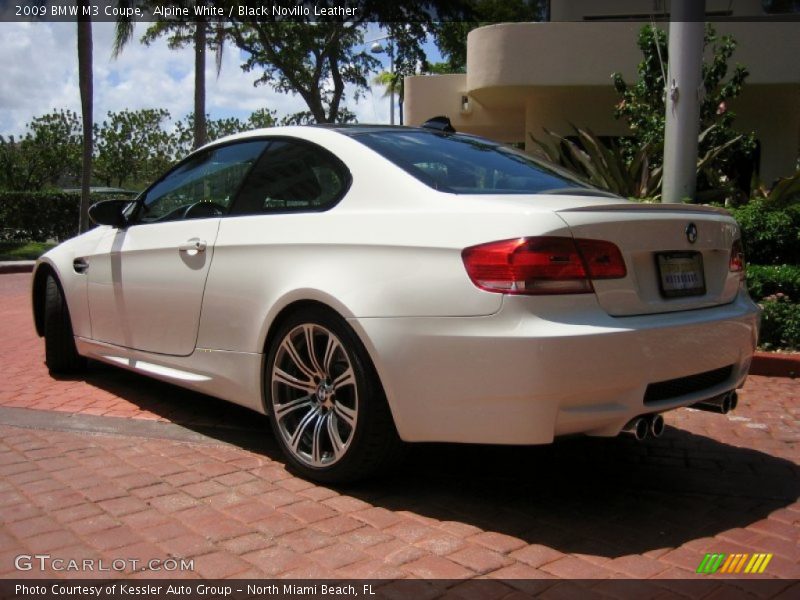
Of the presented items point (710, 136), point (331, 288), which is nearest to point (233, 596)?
point (331, 288)

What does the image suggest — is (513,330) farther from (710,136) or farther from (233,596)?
(710,136)

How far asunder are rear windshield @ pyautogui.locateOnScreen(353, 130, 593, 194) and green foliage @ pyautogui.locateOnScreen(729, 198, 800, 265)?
3.64 meters

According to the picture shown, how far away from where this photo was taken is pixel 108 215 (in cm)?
481

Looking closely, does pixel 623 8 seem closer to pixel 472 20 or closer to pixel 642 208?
pixel 472 20

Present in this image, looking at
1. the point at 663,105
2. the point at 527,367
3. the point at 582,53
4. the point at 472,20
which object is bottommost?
the point at 527,367

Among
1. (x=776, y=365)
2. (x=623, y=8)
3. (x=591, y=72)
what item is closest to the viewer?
(x=776, y=365)

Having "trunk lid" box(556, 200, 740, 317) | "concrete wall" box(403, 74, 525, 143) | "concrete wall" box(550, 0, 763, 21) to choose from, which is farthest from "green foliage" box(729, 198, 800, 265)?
"concrete wall" box(550, 0, 763, 21)

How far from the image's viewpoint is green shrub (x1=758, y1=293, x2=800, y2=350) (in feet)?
20.3

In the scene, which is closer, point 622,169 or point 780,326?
point 780,326

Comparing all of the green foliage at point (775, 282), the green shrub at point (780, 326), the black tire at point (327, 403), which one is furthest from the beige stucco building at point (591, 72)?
the black tire at point (327, 403)

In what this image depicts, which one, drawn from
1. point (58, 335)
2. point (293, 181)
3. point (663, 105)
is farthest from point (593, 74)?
point (293, 181)

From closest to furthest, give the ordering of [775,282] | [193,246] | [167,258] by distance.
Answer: [193,246], [167,258], [775,282]

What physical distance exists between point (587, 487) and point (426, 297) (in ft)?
4.15

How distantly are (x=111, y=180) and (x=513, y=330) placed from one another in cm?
4798
